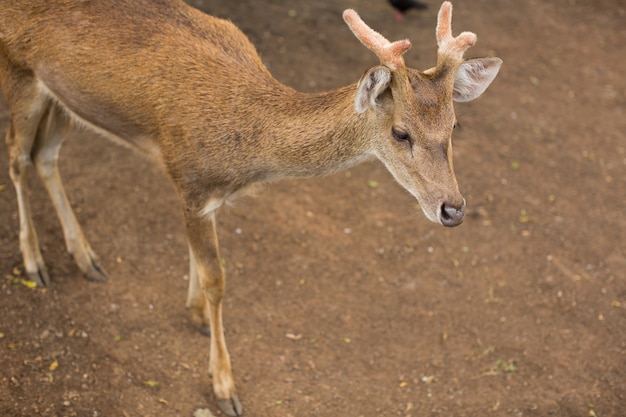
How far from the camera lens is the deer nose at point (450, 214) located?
4027 millimetres

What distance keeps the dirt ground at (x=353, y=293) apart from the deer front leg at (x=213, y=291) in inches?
6.6

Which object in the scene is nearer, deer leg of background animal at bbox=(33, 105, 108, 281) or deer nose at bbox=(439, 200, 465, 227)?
deer nose at bbox=(439, 200, 465, 227)

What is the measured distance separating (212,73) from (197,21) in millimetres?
509

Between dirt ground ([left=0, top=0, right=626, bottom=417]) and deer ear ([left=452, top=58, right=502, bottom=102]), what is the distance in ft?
5.40

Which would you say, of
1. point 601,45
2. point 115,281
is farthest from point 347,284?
point 601,45

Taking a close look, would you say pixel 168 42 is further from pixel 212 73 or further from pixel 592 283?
pixel 592 283

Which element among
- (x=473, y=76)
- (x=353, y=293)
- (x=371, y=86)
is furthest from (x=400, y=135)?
(x=353, y=293)

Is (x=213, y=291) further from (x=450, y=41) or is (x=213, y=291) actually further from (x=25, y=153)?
(x=450, y=41)

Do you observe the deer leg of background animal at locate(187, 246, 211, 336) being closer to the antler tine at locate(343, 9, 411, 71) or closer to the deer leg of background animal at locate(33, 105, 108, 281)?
the deer leg of background animal at locate(33, 105, 108, 281)

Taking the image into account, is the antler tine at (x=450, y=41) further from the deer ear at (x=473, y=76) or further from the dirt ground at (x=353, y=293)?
the dirt ground at (x=353, y=293)

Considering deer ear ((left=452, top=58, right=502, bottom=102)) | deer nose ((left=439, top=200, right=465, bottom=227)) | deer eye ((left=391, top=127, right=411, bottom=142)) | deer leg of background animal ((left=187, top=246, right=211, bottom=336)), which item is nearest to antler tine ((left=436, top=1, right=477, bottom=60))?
deer ear ((left=452, top=58, right=502, bottom=102))

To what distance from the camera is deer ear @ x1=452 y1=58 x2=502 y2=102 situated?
4289 millimetres

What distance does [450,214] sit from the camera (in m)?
4.03

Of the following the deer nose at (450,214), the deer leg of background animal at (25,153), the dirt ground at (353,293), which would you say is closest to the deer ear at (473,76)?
the deer nose at (450,214)
